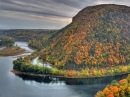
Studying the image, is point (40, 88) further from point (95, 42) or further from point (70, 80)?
point (95, 42)

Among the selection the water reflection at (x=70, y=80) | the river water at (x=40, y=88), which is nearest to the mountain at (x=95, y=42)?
the water reflection at (x=70, y=80)

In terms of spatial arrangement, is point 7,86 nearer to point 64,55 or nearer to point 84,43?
point 64,55

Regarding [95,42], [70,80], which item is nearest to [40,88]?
[70,80]

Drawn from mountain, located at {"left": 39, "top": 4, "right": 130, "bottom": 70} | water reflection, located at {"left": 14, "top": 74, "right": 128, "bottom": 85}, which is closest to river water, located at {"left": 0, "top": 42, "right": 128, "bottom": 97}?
water reflection, located at {"left": 14, "top": 74, "right": 128, "bottom": 85}

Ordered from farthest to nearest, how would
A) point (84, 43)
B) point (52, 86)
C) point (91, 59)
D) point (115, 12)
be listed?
point (115, 12) → point (84, 43) → point (91, 59) → point (52, 86)

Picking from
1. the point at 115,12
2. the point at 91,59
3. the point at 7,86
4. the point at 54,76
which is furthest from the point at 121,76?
the point at 115,12

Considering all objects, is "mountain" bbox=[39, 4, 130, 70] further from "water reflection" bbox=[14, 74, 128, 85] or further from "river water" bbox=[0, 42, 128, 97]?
"river water" bbox=[0, 42, 128, 97]
